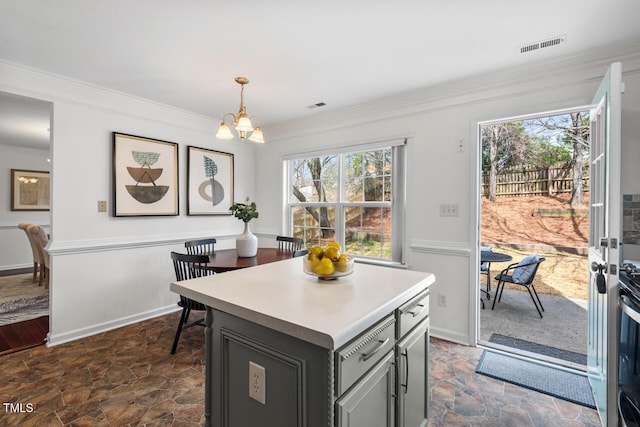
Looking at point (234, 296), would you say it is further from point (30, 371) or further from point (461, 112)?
point (461, 112)

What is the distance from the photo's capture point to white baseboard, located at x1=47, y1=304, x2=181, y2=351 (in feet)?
8.92

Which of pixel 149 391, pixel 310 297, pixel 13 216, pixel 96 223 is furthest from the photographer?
pixel 13 216

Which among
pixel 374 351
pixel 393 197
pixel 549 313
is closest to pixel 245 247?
pixel 393 197

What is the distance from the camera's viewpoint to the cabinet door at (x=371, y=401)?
945 millimetres

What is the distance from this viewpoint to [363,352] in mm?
1030

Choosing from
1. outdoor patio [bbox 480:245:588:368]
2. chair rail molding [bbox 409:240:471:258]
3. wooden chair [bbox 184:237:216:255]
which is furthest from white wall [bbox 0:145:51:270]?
outdoor patio [bbox 480:245:588:368]

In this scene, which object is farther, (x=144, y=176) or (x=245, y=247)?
(x=144, y=176)

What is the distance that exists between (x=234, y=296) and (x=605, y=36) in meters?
2.86

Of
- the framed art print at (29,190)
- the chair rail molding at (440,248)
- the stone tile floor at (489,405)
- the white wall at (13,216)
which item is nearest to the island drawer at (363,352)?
the stone tile floor at (489,405)

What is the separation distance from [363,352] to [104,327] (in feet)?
10.3

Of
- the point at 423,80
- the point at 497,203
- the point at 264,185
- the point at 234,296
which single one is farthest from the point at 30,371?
the point at 497,203

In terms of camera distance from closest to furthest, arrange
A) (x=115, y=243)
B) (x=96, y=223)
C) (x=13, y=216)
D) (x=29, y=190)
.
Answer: (x=96, y=223)
(x=115, y=243)
(x=13, y=216)
(x=29, y=190)

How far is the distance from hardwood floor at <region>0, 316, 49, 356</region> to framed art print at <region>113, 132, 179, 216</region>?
4.37 ft

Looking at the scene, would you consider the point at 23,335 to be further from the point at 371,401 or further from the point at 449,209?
the point at 449,209
